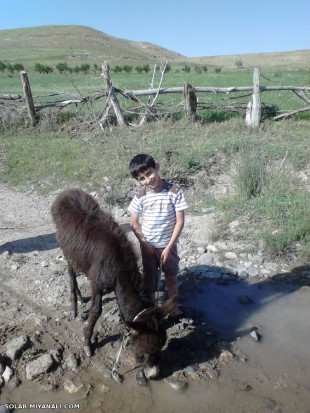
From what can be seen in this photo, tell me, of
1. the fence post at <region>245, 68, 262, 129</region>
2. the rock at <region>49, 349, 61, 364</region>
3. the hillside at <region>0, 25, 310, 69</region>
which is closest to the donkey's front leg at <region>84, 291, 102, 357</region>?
the rock at <region>49, 349, 61, 364</region>

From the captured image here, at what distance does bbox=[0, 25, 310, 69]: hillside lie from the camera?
81.9 metres

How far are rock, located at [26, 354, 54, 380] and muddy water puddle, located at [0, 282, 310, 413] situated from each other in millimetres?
88

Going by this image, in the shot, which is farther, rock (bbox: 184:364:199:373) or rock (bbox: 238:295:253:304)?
rock (bbox: 238:295:253:304)

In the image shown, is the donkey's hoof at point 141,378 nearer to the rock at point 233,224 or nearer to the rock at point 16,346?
the rock at point 16,346

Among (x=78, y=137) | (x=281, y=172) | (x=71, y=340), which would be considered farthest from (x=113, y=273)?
(x=78, y=137)

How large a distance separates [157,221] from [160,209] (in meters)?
0.14

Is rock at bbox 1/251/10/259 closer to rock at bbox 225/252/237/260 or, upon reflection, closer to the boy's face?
the boy's face

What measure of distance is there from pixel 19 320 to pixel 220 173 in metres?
5.37

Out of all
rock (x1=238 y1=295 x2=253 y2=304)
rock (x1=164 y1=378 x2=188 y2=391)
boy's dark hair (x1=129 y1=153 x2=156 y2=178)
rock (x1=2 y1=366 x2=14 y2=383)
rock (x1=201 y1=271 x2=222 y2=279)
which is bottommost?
rock (x1=238 y1=295 x2=253 y2=304)

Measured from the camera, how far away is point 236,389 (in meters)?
3.44

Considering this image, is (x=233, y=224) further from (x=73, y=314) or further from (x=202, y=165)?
(x=73, y=314)

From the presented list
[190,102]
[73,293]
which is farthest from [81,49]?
[73,293]

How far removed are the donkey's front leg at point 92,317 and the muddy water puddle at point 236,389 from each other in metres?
0.37

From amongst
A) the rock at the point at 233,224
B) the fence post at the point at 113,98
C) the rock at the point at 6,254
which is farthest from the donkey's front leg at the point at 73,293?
the fence post at the point at 113,98
